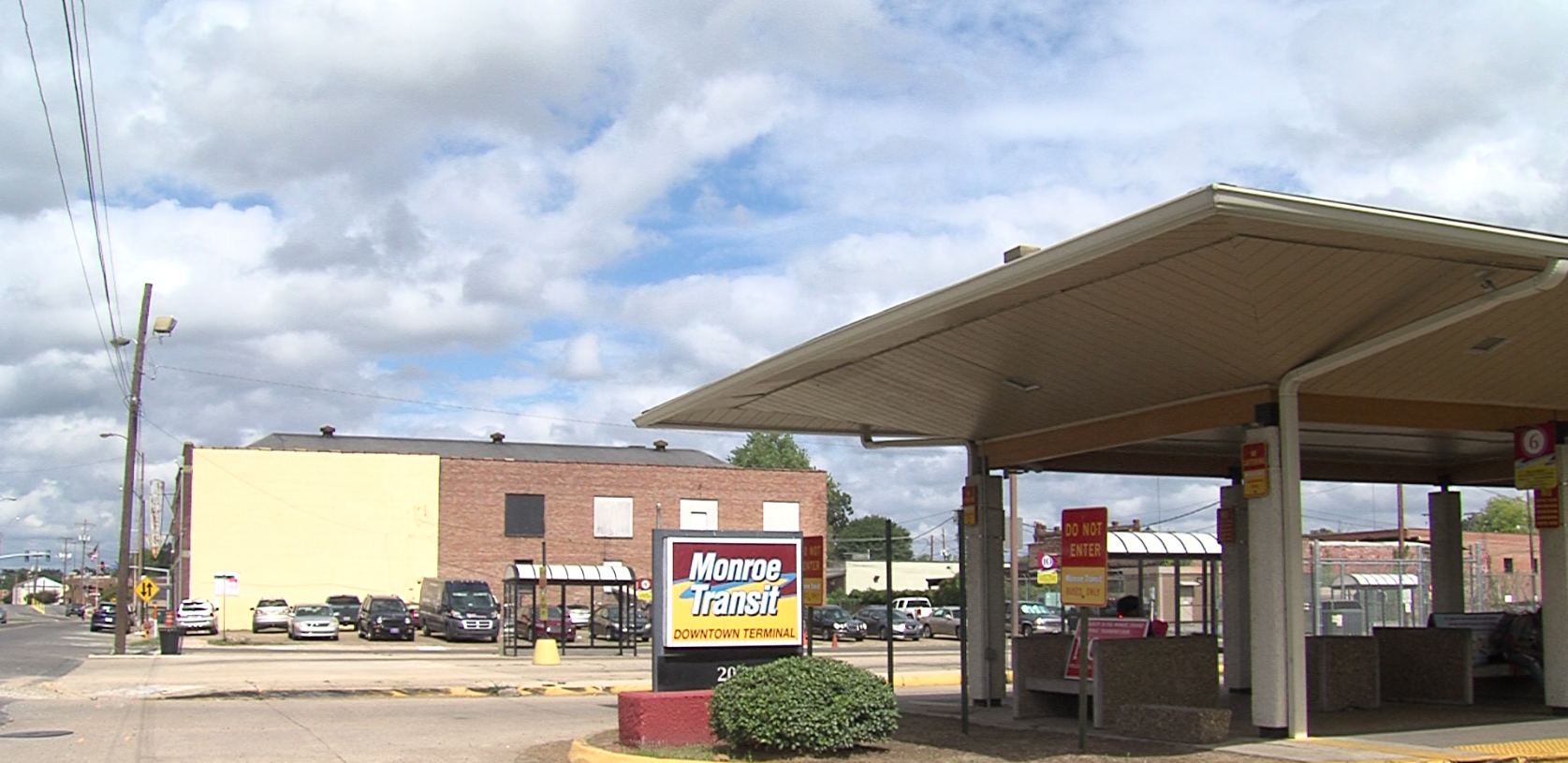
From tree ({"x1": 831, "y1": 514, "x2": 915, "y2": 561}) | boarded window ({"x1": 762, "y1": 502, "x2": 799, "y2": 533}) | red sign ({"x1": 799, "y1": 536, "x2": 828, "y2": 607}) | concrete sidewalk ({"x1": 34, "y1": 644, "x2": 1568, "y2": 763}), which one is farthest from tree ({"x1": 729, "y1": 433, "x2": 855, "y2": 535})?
red sign ({"x1": 799, "y1": 536, "x2": 828, "y2": 607})

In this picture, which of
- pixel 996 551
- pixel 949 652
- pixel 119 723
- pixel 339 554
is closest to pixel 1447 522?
pixel 996 551

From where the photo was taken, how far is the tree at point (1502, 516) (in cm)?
9469

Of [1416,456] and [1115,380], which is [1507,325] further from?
[1416,456]

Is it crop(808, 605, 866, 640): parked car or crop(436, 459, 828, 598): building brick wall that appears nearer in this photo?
crop(808, 605, 866, 640): parked car

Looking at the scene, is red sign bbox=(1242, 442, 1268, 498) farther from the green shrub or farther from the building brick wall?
the building brick wall

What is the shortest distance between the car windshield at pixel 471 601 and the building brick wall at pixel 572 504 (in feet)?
40.7

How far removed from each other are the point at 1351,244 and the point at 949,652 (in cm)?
3417

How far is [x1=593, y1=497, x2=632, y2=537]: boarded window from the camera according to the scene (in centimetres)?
6581

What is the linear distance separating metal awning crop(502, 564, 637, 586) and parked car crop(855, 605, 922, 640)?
41.3 ft

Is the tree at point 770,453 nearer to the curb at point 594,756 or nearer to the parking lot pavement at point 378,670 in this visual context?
the parking lot pavement at point 378,670

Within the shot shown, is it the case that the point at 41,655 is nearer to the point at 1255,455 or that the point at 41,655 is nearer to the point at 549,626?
the point at 549,626

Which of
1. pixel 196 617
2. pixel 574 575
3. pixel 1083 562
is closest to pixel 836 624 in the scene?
pixel 574 575

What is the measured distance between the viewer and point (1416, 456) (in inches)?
830

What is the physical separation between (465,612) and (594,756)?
3718 centimetres
